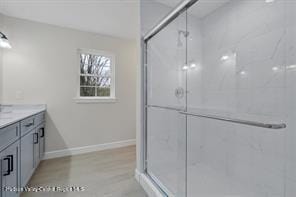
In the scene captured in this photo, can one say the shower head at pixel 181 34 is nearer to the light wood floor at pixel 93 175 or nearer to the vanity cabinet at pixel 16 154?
the light wood floor at pixel 93 175

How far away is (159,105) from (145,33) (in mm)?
952

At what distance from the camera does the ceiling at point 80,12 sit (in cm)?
221

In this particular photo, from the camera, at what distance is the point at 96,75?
326 cm

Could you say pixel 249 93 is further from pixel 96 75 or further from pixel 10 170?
pixel 96 75

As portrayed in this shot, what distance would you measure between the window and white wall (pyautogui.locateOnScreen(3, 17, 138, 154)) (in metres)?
0.12

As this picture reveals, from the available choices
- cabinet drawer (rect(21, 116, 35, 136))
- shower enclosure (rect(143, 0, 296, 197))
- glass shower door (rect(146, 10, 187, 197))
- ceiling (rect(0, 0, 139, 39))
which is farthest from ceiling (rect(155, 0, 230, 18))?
cabinet drawer (rect(21, 116, 35, 136))

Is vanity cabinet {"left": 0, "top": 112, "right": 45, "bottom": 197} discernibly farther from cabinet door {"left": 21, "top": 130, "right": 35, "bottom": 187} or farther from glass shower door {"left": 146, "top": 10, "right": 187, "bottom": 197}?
glass shower door {"left": 146, "top": 10, "right": 187, "bottom": 197}

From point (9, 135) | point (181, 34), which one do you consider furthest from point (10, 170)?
point (181, 34)

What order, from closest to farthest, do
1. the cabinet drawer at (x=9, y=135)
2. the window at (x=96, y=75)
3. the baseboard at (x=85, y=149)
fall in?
the cabinet drawer at (x=9, y=135), the baseboard at (x=85, y=149), the window at (x=96, y=75)

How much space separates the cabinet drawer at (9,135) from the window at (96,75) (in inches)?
62.3

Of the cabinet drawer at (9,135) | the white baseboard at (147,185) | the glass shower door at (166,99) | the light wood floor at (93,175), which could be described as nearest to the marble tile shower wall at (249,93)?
the glass shower door at (166,99)

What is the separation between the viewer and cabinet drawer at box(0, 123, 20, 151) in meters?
1.18

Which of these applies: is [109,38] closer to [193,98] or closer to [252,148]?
[193,98]

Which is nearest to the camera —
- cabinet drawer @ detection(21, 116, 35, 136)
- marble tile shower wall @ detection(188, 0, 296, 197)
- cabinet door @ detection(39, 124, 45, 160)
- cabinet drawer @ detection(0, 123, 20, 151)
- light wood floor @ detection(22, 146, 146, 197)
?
cabinet drawer @ detection(0, 123, 20, 151)
